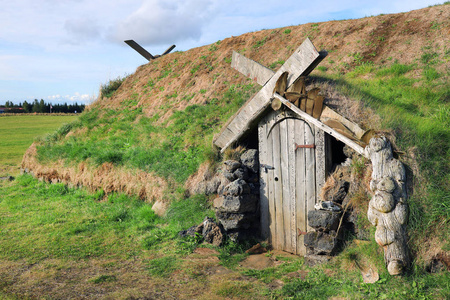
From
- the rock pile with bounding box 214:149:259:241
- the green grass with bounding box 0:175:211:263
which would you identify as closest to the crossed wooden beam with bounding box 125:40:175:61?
Answer: the green grass with bounding box 0:175:211:263

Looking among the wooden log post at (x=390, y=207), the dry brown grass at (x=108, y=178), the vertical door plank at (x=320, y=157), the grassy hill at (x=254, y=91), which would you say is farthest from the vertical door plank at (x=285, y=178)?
the dry brown grass at (x=108, y=178)

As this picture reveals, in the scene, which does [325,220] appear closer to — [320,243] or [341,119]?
[320,243]

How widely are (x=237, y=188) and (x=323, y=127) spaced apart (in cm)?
210

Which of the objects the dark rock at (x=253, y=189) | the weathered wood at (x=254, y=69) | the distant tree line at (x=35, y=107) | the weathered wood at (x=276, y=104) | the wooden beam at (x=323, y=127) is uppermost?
the distant tree line at (x=35, y=107)

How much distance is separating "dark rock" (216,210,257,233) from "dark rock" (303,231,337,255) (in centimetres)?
145

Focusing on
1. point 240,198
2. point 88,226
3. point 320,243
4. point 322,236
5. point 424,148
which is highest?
point 424,148

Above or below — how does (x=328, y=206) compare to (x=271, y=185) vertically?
below

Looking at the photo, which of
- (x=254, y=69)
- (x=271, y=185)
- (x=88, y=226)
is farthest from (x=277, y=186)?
(x=88, y=226)

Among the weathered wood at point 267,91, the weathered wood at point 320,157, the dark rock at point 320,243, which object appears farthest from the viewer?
the weathered wood at point 320,157

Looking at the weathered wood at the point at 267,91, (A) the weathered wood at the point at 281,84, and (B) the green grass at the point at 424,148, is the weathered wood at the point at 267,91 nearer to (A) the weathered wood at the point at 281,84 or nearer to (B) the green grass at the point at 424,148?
(A) the weathered wood at the point at 281,84

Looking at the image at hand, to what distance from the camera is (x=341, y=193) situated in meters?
6.01

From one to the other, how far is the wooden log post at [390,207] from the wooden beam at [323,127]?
1.14ft

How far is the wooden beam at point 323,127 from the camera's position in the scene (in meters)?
5.56

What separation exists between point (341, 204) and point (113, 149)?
855cm
